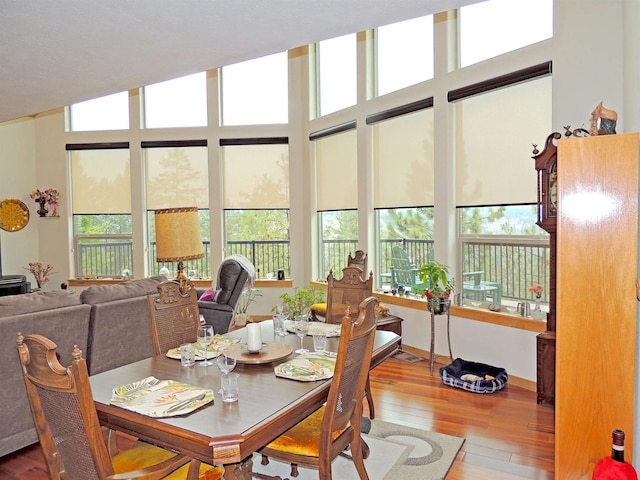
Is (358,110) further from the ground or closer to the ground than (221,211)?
further from the ground

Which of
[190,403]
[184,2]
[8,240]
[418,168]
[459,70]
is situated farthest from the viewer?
[8,240]

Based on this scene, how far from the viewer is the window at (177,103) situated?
7137 millimetres

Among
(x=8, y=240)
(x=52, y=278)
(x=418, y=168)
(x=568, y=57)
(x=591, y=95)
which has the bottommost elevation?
(x=52, y=278)

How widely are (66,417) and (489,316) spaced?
11.8 ft

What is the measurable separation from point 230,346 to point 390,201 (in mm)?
3466

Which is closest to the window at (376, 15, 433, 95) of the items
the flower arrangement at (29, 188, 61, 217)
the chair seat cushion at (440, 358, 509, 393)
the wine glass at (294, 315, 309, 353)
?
the chair seat cushion at (440, 358, 509, 393)

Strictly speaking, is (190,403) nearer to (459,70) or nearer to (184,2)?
(184,2)

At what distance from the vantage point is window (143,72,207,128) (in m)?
7.14

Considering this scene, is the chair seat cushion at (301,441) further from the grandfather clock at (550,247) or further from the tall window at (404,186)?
the tall window at (404,186)

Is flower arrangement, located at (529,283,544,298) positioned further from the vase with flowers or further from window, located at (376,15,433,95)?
window, located at (376,15,433,95)

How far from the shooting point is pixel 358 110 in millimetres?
5672

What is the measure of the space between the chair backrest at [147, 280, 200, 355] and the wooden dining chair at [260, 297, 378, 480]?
882 mm

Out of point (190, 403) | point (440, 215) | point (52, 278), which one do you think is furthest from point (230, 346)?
point (52, 278)

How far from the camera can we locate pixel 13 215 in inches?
284
